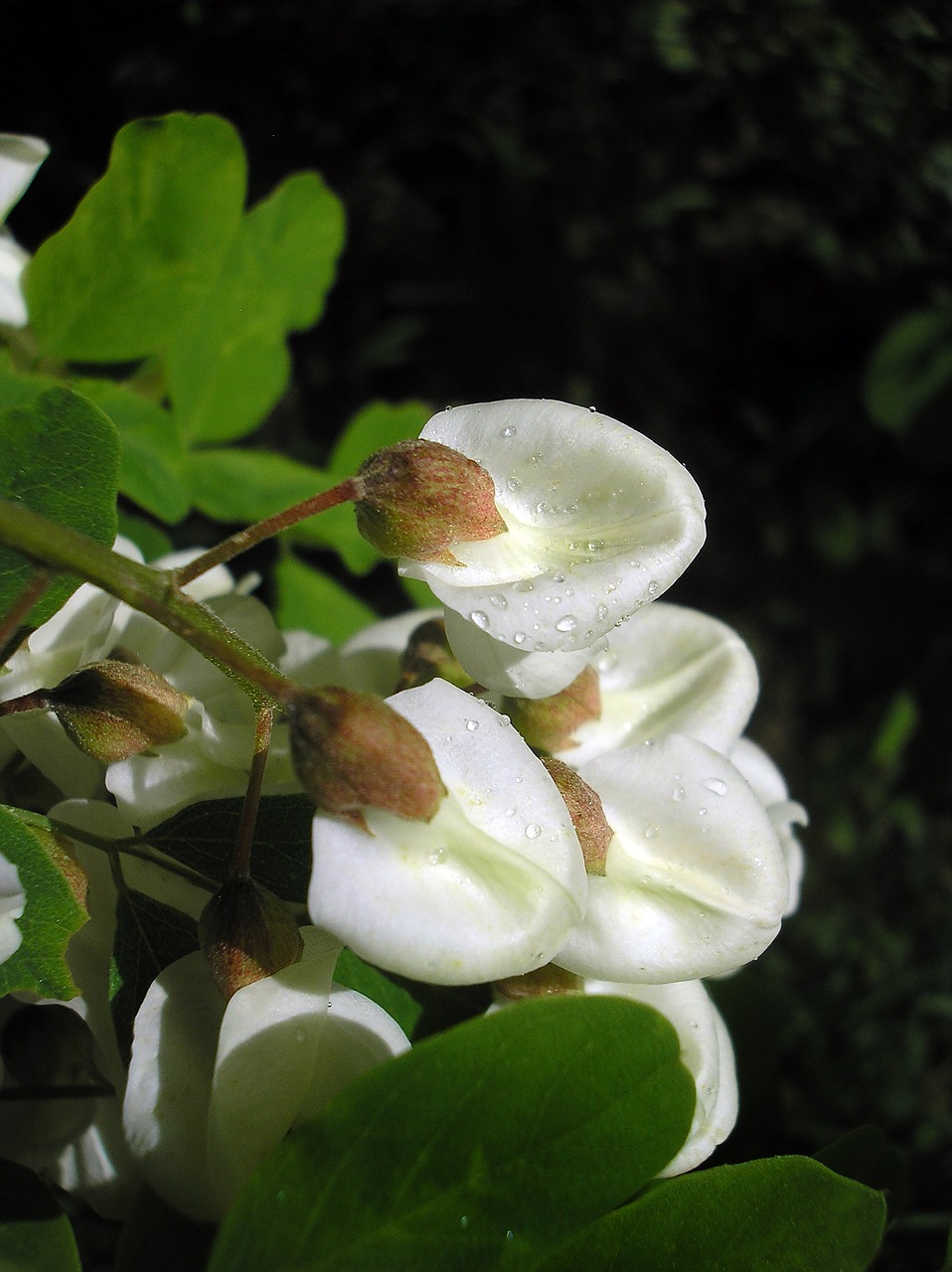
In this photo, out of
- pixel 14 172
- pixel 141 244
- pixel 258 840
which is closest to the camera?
pixel 258 840

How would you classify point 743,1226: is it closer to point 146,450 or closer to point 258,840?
point 258,840

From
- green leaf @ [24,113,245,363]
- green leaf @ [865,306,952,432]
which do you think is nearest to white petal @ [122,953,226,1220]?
green leaf @ [24,113,245,363]

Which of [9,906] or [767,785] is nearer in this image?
[9,906]

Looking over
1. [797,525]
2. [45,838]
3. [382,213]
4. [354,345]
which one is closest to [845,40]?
[382,213]

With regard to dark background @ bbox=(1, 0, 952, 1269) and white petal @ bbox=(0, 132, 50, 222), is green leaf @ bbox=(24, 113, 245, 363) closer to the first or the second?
white petal @ bbox=(0, 132, 50, 222)

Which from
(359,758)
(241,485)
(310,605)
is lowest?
(310,605)

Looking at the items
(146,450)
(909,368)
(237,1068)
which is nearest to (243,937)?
(237,1068)

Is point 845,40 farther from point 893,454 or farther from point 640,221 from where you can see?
point 893,454

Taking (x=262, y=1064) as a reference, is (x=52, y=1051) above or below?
below
